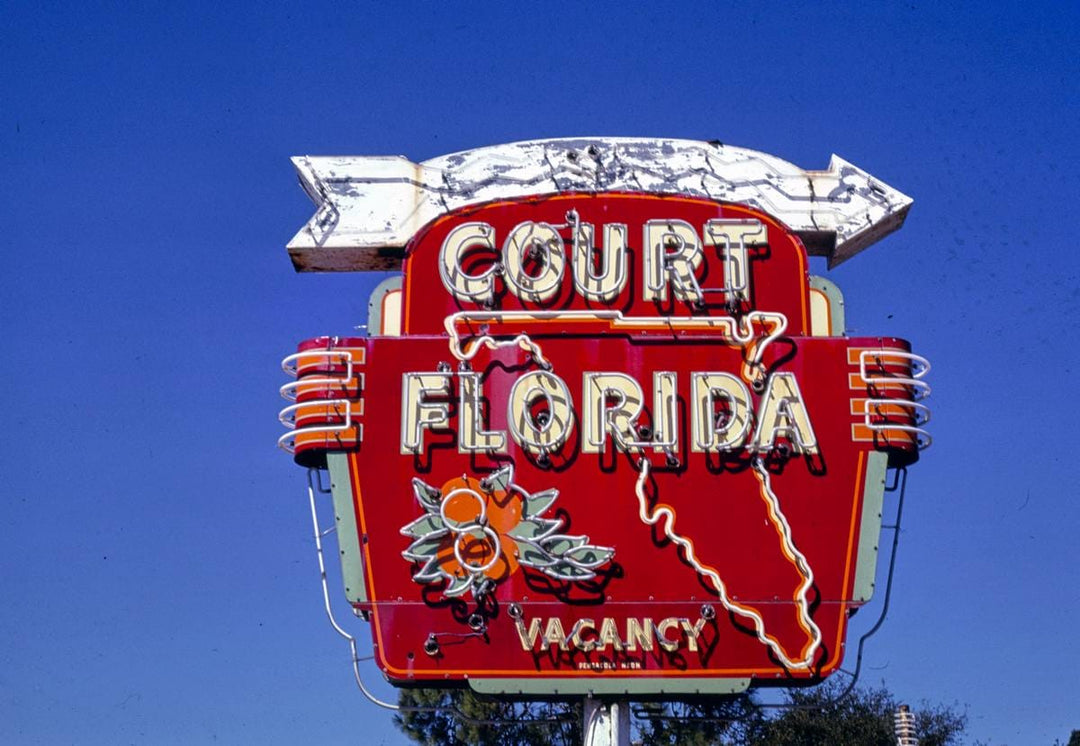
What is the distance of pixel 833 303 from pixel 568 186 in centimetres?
348

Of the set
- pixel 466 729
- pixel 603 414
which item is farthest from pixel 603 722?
pixel 466 729

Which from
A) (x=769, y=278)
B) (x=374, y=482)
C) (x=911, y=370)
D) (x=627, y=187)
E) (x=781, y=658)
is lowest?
(x=781, y=658)

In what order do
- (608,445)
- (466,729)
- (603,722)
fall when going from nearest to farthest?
(603,722) < (608,445) < (466,729)

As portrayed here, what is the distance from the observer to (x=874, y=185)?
61.7 feet

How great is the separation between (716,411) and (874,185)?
145 inches

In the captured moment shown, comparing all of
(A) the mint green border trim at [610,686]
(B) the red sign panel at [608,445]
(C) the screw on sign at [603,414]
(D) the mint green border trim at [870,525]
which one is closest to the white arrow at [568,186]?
(C) the screw on sign at [603,414]

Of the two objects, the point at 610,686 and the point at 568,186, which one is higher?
the point at 568,186

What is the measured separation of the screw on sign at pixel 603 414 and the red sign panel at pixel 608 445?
26 mm

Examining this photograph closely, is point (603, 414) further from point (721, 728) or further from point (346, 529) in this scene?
point (721, 728)

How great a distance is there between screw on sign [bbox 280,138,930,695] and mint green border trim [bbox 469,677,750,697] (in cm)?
2

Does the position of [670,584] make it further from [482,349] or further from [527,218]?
[527,218]

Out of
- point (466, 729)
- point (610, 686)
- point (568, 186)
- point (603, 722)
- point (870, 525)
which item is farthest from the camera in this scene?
point (466, 729)

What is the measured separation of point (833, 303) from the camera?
18031mm

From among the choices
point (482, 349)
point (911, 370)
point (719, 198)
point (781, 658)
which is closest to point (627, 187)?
point (719, 198)
